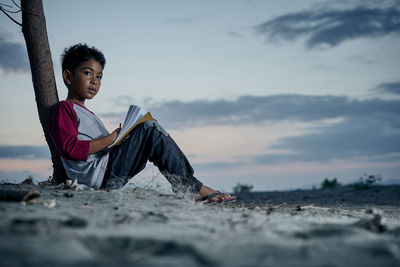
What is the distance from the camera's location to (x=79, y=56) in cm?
481

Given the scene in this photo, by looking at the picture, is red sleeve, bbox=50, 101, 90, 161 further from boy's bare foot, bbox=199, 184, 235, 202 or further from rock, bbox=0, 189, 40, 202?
boy's bare foot, bbox=199, 184, 235, 202

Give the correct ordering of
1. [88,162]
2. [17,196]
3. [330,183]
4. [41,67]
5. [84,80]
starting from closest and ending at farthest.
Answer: [17,196], [88,162], [84,80], [41,67], [330,183]

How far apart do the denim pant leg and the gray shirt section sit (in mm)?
108

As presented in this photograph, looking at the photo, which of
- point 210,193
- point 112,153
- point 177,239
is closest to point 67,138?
point 112,153

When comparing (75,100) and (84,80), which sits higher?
(84,80)

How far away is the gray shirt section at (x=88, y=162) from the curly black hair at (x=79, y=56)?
62 centimetres

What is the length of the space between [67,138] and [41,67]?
1.61m

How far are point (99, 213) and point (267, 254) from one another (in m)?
1.38

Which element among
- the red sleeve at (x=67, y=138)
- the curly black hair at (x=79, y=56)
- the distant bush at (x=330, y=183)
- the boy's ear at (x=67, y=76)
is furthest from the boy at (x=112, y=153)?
the distant bush at (x=330, y=183)

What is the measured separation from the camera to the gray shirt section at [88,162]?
173 inches

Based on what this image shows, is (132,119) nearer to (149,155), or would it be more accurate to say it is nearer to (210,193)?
(149,155)

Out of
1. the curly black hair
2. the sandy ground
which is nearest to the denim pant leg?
the curly black hair

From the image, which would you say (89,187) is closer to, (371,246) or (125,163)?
(125,163)

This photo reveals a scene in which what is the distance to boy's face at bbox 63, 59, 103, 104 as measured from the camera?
4719mm
